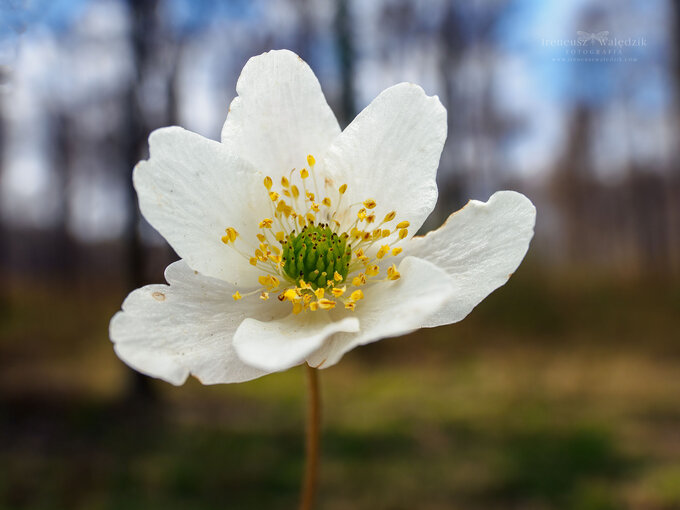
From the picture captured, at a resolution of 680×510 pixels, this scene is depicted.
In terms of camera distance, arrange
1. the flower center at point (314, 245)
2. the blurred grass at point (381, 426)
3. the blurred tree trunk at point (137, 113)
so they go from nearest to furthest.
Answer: the flower center at point (314, 245)
the blurred grass at point (381, 426)
the blurred tree trunk at point (137, 113)

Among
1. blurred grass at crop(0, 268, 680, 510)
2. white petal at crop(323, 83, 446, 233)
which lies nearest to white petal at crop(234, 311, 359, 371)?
white petal at crop(323, 83, 446, 233)

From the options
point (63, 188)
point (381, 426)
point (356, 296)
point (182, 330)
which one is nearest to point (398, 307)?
point (356, 296)

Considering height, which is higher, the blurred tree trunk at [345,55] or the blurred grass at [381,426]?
the blurred tree trunk at [345,55]

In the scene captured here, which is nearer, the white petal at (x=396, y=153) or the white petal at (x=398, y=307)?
the white petal at (x=398, y=307)

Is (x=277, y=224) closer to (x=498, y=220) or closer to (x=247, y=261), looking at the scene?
(x=247, y=261)

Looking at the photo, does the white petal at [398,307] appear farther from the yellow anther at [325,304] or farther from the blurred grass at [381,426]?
the blurred grass at [381,426]

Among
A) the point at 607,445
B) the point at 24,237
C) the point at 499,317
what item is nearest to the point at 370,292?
the point at 607,445

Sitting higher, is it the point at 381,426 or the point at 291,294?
the point at 291,294

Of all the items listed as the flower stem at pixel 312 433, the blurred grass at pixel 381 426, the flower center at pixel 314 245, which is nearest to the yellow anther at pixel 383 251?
the flower center at pixel 314 245

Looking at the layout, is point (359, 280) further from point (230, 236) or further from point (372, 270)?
point (230, 236)
